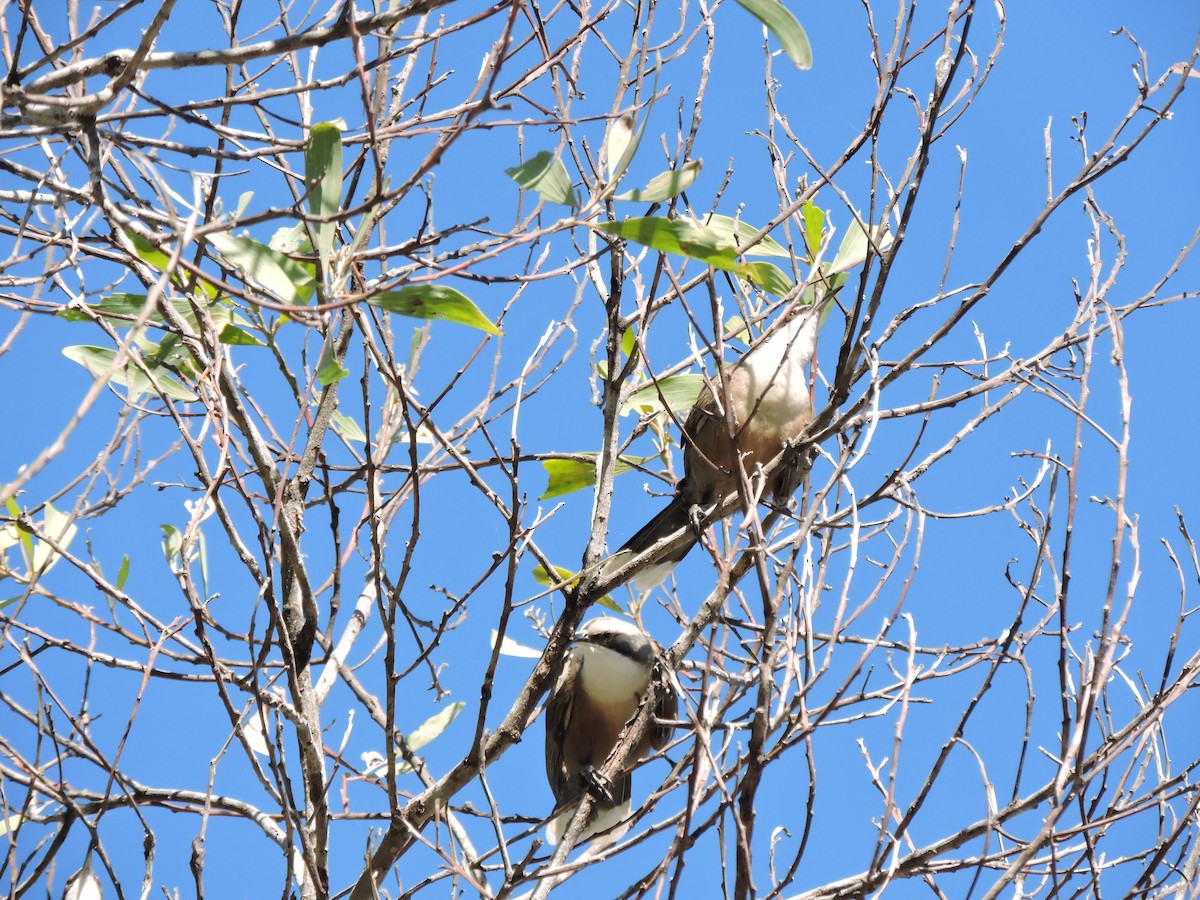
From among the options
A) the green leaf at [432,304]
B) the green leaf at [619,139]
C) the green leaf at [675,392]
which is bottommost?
the green leaf at [432,304]

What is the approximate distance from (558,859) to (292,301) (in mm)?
1135

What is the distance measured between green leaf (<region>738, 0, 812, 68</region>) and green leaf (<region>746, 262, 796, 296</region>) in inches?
25.4

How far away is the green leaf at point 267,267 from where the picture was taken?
4.58 ft

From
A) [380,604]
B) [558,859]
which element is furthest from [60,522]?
[558,859]

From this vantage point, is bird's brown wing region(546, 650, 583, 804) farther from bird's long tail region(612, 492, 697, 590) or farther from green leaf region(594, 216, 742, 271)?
green leaf region(594, 216, 742, 271)

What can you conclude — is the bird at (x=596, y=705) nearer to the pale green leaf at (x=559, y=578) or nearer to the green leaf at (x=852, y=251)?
the pale green leaf at (x=559, y=578)

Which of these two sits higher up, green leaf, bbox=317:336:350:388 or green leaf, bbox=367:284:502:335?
green leaf, bbox=317:336:350:388

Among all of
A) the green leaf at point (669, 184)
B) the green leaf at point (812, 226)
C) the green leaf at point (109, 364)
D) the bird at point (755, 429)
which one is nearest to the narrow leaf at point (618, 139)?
the green leaf at point (669, 184)

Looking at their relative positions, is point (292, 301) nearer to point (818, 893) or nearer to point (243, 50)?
point (243, 50)

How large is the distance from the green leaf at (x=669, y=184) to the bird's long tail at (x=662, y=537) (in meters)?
1.34

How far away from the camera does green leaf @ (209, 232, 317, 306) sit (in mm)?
1396

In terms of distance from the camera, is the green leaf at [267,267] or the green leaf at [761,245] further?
the green leaf at [761,245]

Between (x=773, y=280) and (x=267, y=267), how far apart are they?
110cm

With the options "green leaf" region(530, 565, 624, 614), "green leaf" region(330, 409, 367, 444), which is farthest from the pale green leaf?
"green leaf" region(330, 409, 367, 444)
